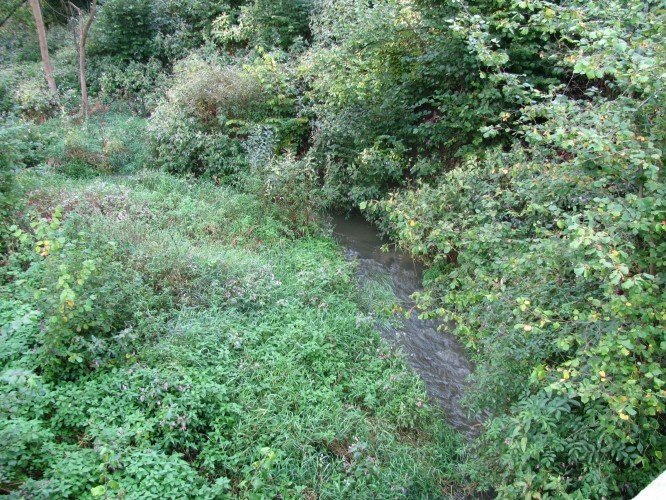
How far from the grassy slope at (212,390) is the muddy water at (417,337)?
1.11ft

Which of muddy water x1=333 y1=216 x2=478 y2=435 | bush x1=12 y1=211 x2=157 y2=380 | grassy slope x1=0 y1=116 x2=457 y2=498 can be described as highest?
bush x1=12 y1=211 x2=157 y2=380

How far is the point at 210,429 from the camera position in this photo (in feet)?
15.5

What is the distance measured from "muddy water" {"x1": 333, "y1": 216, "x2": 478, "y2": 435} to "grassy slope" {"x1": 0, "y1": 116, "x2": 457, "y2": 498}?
339 millimetres

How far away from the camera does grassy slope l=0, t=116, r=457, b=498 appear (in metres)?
4.04

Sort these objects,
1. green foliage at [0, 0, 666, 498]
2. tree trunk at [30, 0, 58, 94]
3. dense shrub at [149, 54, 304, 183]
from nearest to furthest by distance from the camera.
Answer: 1. green foliage at [0, 0, 666, 498]
2. dense shrub at [149, 54, 304, 183]
3. tree trunk at [30, 0, 58, 94]

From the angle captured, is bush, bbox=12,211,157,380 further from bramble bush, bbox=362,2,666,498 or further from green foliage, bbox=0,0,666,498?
bramble bush, bbox=362,2,666,498

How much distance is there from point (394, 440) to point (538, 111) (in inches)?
138

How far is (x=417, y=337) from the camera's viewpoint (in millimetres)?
6965

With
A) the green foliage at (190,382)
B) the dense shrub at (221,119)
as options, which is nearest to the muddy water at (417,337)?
the green foliage at (190,382)

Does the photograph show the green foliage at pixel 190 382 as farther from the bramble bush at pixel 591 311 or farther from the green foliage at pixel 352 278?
the bramble bush at pixel 591 311

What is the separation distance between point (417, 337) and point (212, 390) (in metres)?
3.14

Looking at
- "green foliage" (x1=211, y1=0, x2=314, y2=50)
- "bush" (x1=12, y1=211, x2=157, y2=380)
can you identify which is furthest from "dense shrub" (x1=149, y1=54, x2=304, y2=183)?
"bush" (x1=12, y1=211, x2=157, y2=380)

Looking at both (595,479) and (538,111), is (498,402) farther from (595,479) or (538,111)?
(538,111)

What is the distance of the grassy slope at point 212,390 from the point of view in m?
4.04
